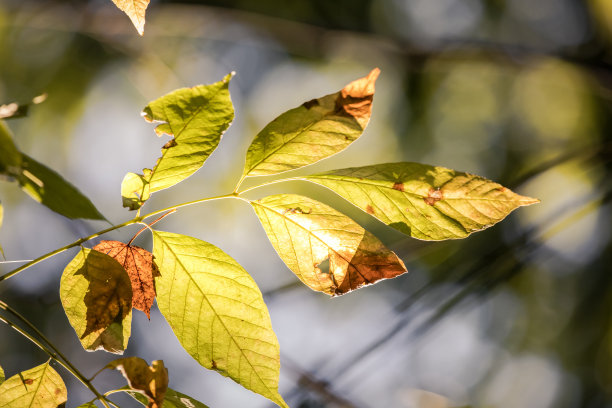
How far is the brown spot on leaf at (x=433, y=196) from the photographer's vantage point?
1.88 feet

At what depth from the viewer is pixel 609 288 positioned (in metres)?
3.39

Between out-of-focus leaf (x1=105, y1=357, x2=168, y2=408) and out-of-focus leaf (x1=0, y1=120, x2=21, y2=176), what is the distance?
0.26 metres

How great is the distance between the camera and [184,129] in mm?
557

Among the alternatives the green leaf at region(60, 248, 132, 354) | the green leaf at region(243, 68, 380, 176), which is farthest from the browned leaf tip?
the green leaf at region(60, 248, 132, 354)

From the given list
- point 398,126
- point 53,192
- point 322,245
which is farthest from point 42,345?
point 398,126

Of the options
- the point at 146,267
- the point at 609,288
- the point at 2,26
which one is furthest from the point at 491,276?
the point at 2,26

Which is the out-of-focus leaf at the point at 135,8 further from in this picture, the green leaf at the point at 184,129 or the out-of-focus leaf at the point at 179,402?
the out-of-focus leaf at the point at 179,402

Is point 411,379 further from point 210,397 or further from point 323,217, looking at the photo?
point 323,217

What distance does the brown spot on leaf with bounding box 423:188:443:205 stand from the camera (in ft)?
1.88

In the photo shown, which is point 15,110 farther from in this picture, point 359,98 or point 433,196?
point 433,196

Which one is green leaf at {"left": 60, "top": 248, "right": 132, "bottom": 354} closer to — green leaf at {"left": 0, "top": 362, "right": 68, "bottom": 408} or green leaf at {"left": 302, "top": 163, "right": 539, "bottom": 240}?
green leaf at {"left": 0, "top": 362, "right": 68, "bottom": 408}

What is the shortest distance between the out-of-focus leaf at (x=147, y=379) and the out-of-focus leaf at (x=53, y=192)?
175mm

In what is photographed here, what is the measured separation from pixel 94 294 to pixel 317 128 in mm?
347

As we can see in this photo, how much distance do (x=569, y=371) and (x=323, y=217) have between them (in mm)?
3754
